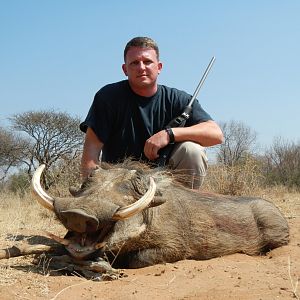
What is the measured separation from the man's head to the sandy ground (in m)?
1.84

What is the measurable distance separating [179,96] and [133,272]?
7.03 ft

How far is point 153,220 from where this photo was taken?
13.0ft

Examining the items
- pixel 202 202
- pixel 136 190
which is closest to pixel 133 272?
pixel 136 190

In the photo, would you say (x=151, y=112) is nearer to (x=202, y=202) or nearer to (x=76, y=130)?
(x=202, y=202)

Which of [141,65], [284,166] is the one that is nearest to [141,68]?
[141,65]

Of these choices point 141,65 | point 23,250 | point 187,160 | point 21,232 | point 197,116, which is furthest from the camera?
point 21,232

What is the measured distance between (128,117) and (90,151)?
1.56 ft

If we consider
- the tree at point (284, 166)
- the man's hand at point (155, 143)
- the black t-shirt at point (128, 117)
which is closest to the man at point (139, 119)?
the black t-shirt at point (128, 117)

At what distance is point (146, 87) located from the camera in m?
5.13

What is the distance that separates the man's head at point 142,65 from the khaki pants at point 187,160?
667 mm

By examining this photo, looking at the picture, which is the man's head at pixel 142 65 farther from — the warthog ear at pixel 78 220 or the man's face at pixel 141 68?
the warthog ear at pixel 78 220

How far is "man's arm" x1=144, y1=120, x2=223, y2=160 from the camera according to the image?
15.2 ft

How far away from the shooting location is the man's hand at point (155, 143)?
463 cm

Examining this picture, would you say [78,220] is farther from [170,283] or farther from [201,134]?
[201,134]
